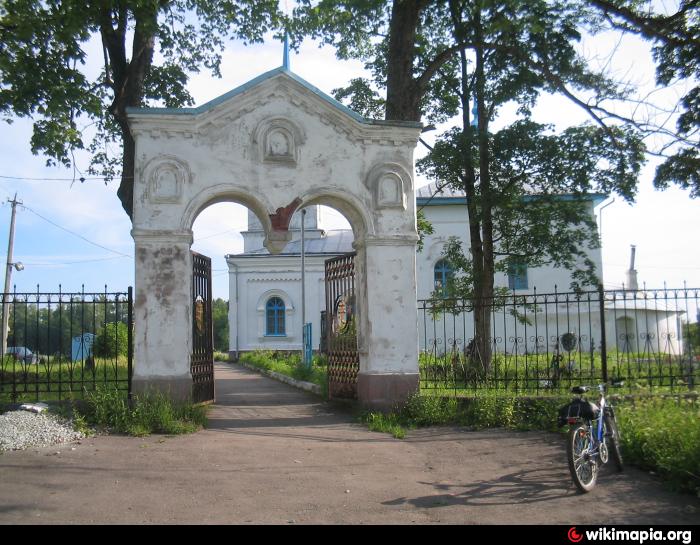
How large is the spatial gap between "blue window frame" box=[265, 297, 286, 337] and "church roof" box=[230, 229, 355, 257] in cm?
256

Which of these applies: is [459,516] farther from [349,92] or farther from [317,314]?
[317,314]

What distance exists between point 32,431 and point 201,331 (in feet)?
11.4

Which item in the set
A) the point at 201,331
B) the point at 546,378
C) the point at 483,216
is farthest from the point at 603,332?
the point at 201,331

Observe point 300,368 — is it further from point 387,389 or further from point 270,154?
point 270,154

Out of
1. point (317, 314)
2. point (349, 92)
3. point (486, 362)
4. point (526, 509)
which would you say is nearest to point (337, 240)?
point (317, 314)

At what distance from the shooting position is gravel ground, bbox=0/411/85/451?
317 inches

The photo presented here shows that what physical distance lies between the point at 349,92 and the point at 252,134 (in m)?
7.50

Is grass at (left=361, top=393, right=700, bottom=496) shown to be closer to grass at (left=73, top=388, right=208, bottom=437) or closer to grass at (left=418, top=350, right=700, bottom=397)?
grass at (left=418, top=350, right=700, bottom=397)

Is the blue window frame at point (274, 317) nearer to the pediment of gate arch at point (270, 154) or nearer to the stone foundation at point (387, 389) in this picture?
the pediment of gate arch at point (270, 154)

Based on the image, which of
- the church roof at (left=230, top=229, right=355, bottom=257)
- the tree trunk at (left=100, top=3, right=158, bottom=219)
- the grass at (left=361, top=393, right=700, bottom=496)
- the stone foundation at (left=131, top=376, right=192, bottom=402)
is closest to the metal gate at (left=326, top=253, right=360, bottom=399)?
the grass at (left=361, top=393, right=700, bottom=496)

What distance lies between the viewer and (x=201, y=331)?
1138 cm

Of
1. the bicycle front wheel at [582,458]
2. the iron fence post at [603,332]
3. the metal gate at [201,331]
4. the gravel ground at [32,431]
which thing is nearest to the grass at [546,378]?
the iron fence post at [603,332]

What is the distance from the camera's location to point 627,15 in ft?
40.1

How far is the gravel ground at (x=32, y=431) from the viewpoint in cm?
805
